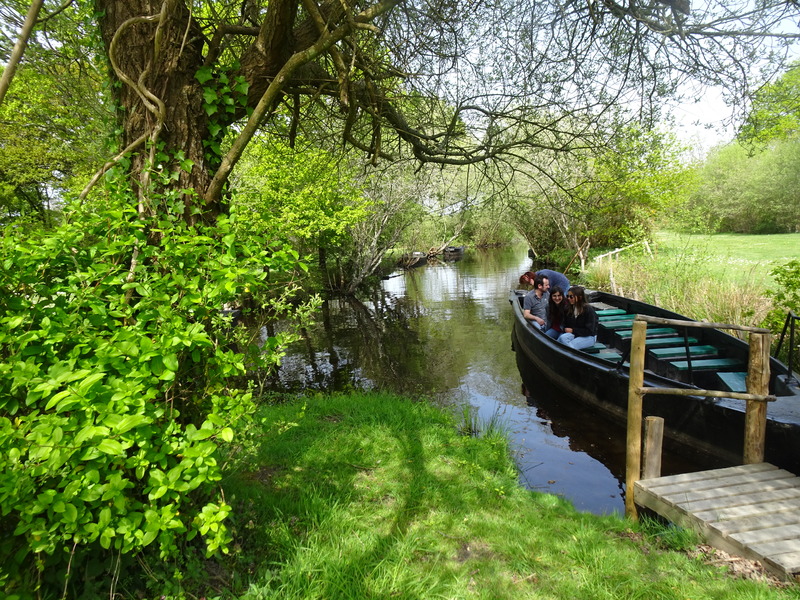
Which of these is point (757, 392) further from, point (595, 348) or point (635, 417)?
point (595, 348)

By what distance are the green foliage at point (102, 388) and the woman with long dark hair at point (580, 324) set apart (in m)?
6.53

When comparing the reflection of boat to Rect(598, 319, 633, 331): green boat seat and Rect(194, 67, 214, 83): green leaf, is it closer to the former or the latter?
Rect(598, 319, 633, 331): green boat seat

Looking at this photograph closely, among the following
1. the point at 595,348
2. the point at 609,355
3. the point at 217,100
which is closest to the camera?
the point at 217,100

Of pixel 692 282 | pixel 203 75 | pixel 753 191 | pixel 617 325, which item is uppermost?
pixel 753 191

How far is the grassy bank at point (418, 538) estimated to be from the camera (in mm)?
2439

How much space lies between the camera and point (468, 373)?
9.27 metres

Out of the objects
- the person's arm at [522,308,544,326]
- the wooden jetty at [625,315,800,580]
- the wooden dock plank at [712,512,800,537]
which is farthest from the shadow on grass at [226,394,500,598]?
the person's arm at [522,308,544,326]

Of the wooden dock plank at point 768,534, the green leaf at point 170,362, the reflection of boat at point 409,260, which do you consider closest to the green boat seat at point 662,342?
the wooden dock plank at point 768,534

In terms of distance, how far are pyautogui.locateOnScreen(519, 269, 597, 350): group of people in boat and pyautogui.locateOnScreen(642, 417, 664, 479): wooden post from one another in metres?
3.27

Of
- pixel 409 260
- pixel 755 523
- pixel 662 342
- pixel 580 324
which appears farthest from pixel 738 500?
pixel 409 260

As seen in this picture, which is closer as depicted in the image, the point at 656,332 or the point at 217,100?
the point at 217,100

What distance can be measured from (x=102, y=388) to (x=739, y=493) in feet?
15.2

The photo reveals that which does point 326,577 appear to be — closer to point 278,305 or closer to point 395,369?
point 278,305

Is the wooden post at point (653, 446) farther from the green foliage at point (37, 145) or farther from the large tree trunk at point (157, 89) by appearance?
the green foliage at point (37, 145)
